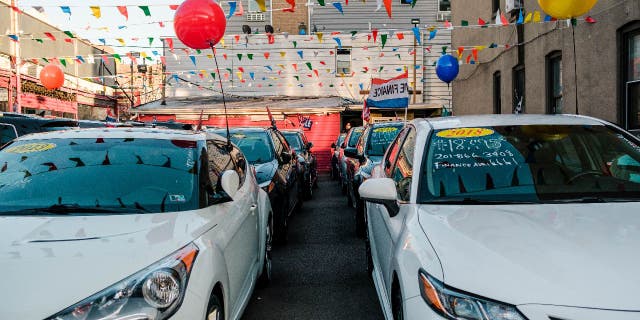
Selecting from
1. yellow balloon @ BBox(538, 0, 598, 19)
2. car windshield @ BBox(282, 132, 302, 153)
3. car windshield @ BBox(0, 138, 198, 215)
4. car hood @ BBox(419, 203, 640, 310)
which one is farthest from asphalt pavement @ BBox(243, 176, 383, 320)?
car windshield @ BBox(282, 132, 302, 153)

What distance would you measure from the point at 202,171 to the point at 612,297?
102 inches

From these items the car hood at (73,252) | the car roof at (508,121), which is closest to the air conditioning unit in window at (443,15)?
the car roof at (508,121)

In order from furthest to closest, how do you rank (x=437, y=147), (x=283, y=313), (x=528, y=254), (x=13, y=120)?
(x=13, y=120), (x=283, y=313), (x=437, y=147), (x=528, y=254)

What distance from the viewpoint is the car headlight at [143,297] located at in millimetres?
2221

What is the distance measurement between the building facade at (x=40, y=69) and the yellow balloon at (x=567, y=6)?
13700mm

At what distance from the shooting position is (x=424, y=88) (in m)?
25.4

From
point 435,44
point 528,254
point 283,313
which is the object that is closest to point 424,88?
point 435,44

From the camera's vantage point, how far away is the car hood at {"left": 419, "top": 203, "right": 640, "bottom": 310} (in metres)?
2.12

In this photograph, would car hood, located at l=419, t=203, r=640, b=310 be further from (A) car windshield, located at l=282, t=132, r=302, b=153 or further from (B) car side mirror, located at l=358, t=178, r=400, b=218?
(A) car windshield, located at l=282, t=132, r=302, b=153

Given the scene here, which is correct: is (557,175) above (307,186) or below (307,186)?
above

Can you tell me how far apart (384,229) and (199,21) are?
5.93m

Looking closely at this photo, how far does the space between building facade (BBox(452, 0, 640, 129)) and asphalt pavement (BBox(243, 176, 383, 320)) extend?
9.02ft

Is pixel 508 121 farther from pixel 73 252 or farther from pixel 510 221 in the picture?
pixel 73 252

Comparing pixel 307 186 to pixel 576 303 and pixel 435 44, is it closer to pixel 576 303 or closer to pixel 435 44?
pixel 576 303
